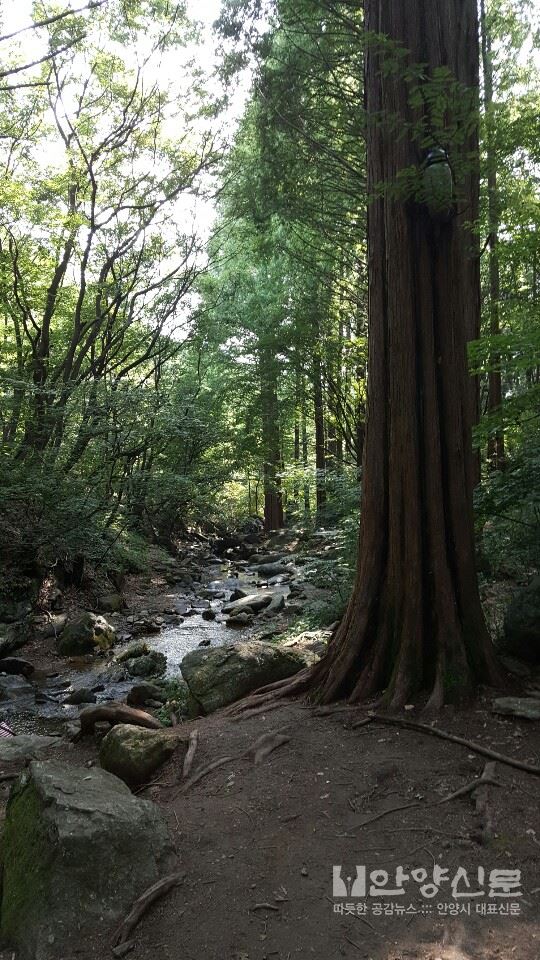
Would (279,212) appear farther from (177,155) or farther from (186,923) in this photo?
(186,923)

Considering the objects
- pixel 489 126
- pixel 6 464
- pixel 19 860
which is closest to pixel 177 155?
pixel 6 464

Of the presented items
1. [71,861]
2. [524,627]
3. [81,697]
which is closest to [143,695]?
[81,697]

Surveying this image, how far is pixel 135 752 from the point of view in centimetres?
435

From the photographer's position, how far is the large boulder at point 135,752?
14.0 feet

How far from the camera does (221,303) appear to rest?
19.2 m

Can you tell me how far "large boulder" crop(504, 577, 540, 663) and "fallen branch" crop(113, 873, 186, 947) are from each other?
302 centimetres

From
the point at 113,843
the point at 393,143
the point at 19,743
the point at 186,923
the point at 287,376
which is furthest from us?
the point at 287,376

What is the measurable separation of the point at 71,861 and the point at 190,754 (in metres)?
1.63

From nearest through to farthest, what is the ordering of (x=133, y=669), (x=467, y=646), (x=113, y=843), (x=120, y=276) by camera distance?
(x=113, y=843) < (x=467, y=646) < (x=133, y=669) < (x=120, y=276)

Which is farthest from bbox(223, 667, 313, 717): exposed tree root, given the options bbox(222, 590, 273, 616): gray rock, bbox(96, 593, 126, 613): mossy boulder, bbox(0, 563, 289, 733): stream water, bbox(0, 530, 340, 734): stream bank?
bbox(96, 593, 126, 613): mossy boulder

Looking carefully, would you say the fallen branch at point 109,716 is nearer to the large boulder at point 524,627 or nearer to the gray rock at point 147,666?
the gray rock at point 147,666

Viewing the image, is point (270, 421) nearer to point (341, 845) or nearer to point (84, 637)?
point (84, 637)

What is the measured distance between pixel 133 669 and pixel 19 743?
2.77m

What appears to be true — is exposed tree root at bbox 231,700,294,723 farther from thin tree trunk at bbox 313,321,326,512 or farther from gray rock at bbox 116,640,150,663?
thin tree trunk at bbox 313,321,326,512
